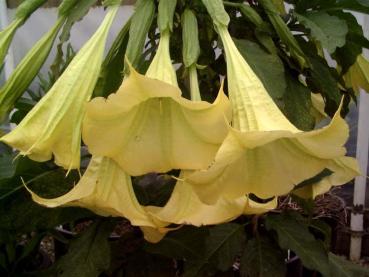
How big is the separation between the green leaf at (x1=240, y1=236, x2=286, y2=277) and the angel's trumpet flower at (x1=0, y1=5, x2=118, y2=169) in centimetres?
42

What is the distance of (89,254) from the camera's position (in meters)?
0.76

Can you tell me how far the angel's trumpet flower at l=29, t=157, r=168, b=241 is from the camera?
522 mm

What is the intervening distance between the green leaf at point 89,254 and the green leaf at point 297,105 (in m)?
0.32

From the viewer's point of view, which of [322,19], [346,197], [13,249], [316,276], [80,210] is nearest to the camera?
[322,19]

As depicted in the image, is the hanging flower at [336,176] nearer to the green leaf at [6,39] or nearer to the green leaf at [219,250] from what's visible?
the green leaf at [219,250]

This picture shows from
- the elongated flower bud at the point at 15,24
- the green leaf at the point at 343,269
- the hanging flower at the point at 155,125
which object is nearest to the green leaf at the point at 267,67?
the hanging flower at the point at 155,125

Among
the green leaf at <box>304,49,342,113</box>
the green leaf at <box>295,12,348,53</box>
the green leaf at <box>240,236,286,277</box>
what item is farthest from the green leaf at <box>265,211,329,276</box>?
the green leaf at <box>295,12,348,53</box>

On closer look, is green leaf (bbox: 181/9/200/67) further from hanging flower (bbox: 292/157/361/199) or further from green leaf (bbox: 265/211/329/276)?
green leaf (bbox: 265/211/329/276)

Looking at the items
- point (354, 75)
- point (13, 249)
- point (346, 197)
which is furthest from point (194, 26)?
point (346, 197)

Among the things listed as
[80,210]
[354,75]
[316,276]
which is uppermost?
[354,75]

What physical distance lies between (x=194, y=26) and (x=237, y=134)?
0.71 ft

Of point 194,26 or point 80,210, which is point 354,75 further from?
point 80,210

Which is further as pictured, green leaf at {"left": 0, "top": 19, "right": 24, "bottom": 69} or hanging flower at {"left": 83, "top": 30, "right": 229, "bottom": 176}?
green leaf at {"left": 0, "top": 19, "right": 24, "bottom": 69}

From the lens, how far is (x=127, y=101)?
1.50ft
